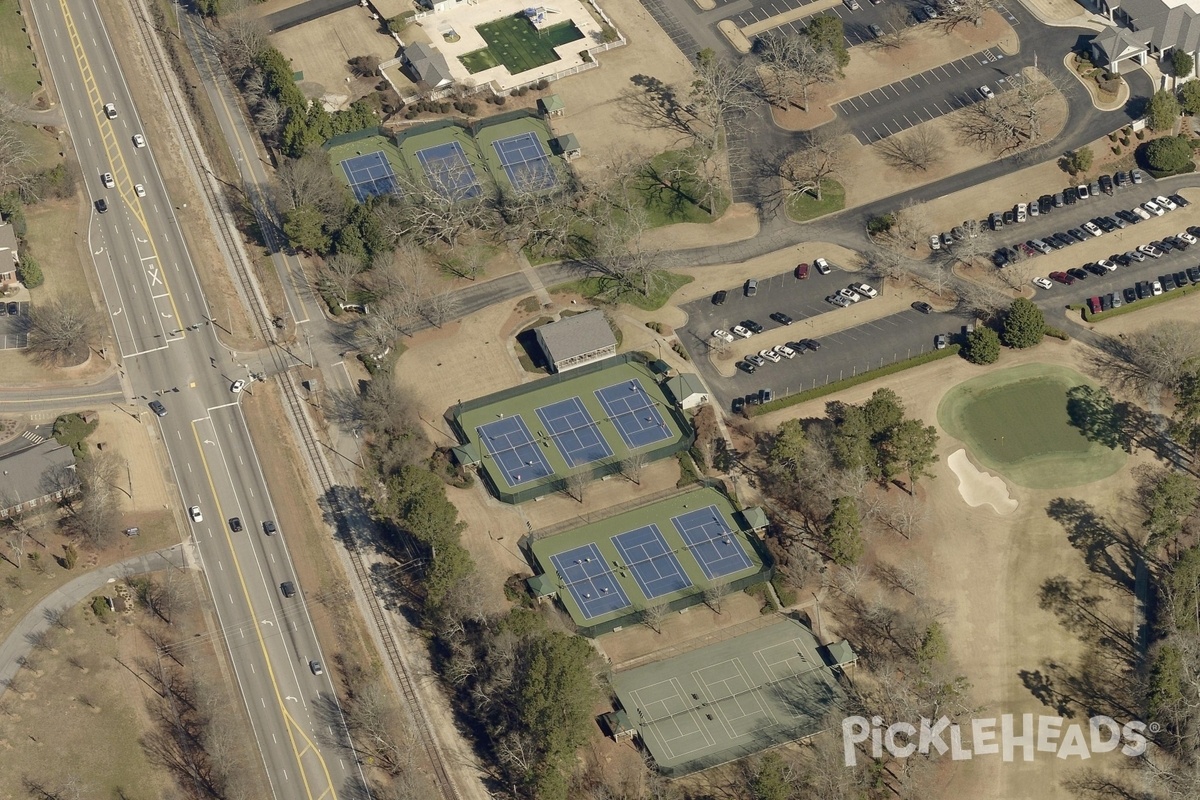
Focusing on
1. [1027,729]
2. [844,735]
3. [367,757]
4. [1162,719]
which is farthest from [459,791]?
[1162,719]

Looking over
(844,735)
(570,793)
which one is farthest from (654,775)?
(844,735)

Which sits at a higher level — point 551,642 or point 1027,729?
point 551,642

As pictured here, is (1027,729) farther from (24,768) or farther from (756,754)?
(24,768)

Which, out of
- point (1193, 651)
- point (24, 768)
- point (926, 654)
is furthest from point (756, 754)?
point (24, 768)

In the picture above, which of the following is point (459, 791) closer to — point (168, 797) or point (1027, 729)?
point (168, 797)

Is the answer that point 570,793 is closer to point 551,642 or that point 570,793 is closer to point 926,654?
point 551,642

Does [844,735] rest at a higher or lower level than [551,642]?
lower

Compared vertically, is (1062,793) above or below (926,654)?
below
